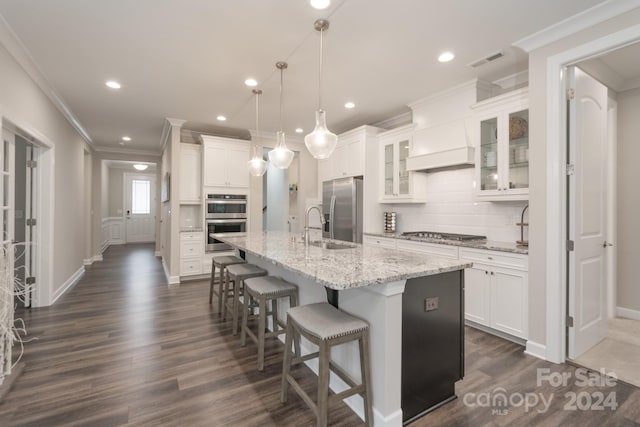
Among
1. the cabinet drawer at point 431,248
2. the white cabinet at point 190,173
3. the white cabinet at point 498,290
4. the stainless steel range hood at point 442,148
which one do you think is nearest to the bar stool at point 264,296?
the cabinet drawer at point 431,248

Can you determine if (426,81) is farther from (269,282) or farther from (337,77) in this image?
→ (269,282)

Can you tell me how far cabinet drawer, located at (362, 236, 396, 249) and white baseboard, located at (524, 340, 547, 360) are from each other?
1709 mm

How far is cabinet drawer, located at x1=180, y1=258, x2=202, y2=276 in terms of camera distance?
505 cm

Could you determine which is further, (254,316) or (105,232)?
(105,232)

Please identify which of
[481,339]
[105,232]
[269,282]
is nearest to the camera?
[269,282]

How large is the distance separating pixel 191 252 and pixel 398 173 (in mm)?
3603

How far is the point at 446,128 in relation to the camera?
3.62m

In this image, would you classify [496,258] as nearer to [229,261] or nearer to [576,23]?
[576,23]

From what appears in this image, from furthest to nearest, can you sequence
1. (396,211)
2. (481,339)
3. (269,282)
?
(396,211), (481,339), (269,282)

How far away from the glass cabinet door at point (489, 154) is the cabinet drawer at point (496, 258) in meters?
0.72

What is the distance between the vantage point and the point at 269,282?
8.54ft

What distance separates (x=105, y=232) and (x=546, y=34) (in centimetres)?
1103

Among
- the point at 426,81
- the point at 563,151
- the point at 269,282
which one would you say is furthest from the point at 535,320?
the point at 426,81

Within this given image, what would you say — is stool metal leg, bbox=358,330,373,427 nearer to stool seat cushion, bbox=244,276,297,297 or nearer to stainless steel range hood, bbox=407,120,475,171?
stool seat cushion, bbox=244,276,297,297
